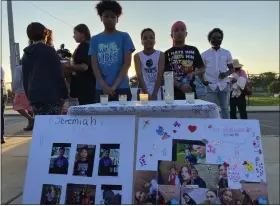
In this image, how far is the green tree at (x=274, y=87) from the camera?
20.3 m

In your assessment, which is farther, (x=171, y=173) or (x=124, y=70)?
(x=124, y=70)

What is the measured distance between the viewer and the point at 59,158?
8.09 ft

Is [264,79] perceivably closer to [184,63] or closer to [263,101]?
[263,101]

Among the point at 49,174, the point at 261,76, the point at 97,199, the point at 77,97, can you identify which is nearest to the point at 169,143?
the point at 97,199

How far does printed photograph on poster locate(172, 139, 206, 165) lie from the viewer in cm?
229

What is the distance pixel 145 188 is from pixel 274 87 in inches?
806

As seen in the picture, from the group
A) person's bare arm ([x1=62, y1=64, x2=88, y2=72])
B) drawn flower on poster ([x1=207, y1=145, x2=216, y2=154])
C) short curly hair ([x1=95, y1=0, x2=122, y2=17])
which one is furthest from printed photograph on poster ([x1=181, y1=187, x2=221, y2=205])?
person's bare arm ([x1=62, y1=64, x2=88, y2=72])

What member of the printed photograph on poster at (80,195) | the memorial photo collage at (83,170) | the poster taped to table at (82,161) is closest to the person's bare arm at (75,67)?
the poster taped to table at (82,161)

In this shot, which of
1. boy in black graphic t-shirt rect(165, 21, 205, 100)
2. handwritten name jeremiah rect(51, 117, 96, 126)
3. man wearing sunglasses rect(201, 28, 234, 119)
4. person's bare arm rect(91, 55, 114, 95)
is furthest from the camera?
man wearing sunglasses rect(201, 28, 234, 119)

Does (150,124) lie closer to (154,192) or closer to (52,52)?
A: (154,192)

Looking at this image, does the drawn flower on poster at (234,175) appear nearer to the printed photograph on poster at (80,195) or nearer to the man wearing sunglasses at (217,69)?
the printed photograph on poster at (80,195)

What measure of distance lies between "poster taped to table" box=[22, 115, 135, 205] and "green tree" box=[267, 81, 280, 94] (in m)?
19.4

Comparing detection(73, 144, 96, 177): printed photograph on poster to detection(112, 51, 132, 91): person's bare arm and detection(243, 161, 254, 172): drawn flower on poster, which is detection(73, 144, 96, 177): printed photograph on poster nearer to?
detection(112, 51, 132, 91): person's bare arm

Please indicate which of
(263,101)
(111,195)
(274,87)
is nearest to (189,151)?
(111,195)
